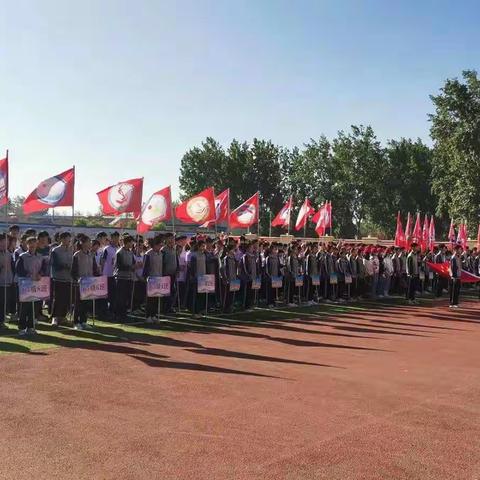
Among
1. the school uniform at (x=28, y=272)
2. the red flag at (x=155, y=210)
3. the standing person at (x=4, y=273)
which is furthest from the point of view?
the red flag at (x=155, y=210)

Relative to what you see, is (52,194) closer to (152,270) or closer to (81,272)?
(81,272)

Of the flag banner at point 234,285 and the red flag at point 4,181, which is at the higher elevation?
the red flag at point 4,181

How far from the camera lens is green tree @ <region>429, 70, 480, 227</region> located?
41812 millimetres

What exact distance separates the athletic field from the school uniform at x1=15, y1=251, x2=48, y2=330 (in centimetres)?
38

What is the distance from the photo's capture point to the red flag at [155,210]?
643 inches

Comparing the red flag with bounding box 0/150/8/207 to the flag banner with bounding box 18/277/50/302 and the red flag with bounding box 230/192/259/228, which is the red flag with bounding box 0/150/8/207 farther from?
the red flag with bounding box 230/192/259/228

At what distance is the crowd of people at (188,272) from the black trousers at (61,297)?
0.07ft

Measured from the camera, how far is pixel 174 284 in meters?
15.2

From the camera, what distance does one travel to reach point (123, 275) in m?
13.8

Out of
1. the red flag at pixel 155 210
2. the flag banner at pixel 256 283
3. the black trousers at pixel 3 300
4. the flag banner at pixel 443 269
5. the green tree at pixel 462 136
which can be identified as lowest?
the black trousers at pixel 3 300

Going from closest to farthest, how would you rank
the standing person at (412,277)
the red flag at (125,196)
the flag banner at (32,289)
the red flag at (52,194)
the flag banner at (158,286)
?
the flag banner at (32,289) < the flag banner at (158,286) < the red flag at (52,194) < the red flag at (125,196) < the standing person at (412,277)

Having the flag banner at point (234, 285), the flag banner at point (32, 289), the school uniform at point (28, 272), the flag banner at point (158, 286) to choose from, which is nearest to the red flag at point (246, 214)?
the flag banner at point (234, 285)

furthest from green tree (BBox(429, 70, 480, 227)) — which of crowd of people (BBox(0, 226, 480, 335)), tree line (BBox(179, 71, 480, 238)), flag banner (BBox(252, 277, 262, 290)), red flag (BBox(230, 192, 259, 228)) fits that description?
flag banner (BBox(252, 277, 262, 290))

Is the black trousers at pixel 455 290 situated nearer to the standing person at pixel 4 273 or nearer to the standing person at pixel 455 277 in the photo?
the standing person at pixel 455 277
